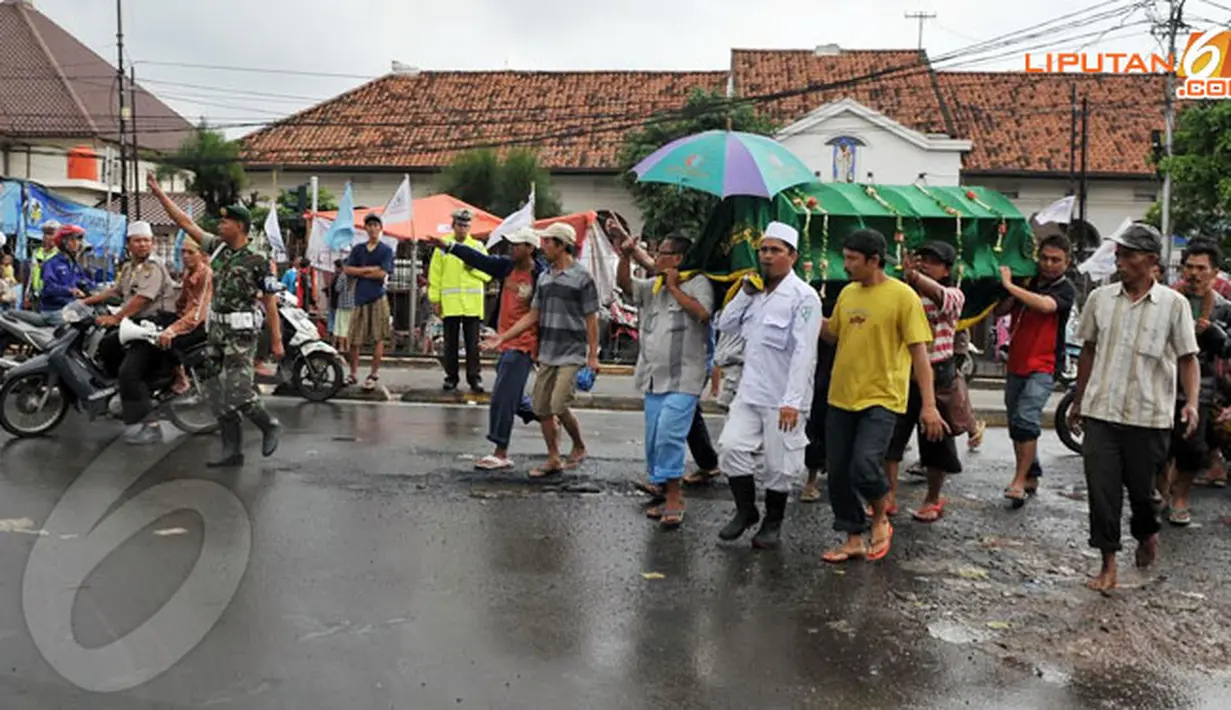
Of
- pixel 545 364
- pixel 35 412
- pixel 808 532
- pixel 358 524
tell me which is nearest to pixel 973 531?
pixel 808 532

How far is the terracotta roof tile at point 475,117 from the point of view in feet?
137

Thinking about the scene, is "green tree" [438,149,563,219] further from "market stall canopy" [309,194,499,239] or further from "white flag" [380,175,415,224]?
"white flag" [380,175,415,224]

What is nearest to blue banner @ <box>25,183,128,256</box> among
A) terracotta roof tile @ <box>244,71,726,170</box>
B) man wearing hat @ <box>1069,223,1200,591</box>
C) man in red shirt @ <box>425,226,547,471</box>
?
man in red shirt @ <box>425,226,547,471</box>

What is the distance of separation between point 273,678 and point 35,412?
5613mm

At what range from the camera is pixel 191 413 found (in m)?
9.00

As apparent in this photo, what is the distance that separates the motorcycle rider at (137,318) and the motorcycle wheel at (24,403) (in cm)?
45

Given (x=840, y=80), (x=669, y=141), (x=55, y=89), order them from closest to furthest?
(x=669, y=141), (x=840, y=80), (x=55, y=89)

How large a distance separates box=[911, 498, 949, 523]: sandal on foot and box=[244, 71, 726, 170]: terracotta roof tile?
33.2 m

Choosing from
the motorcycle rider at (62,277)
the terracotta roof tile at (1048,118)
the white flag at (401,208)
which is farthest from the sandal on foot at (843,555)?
the terracotta roof tile at (1048,118)

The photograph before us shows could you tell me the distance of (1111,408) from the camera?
5594 millimetres

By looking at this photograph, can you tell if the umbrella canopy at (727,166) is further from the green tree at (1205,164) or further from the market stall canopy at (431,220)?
the green tree at (1205,164)

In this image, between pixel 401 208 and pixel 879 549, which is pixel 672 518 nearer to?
pixel 879 549

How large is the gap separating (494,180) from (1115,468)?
2997 centimetres

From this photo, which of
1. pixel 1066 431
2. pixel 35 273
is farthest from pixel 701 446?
pixel 35 273
